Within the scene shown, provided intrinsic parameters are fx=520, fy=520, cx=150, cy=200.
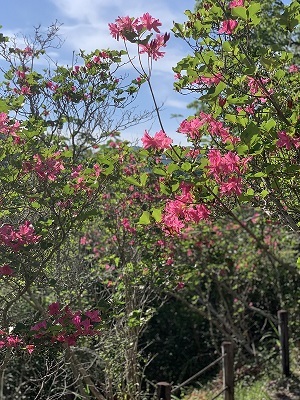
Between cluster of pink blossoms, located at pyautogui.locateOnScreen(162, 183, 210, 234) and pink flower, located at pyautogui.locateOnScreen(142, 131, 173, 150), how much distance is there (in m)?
0.21

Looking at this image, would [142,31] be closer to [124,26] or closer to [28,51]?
[124,26]

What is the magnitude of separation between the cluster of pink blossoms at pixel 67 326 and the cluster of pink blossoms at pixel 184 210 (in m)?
0.80

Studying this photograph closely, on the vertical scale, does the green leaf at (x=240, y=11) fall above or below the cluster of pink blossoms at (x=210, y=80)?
above

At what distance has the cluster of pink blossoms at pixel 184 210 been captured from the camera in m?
2.49

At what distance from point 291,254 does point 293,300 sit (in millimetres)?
722

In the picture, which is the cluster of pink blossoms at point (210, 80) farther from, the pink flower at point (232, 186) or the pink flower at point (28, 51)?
the pink flower at point (28, 51)

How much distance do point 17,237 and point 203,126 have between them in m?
1.18

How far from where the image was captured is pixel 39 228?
3014 millimetres

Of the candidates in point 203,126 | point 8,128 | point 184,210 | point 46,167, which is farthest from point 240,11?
point 8,128

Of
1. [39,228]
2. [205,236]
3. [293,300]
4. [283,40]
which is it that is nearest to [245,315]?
[293,300]

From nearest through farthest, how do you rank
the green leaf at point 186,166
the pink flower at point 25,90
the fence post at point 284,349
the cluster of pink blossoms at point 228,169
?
1. the green leaf at point 186,166
2. the cluster of pink blossoms at point 228,169
3. the pink flower at point 25,90
4. the fence post at point 284,349

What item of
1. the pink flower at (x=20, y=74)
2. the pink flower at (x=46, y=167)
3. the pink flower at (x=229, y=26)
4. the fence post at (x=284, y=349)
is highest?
the pink flower at (x=20, y=74)

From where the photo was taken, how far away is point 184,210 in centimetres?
260

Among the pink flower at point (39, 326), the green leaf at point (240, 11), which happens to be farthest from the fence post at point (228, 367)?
the green leaf at point (240, 11)
